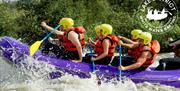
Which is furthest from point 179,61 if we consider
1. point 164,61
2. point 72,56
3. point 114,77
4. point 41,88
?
point 41,88

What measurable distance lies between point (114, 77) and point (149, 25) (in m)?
10.8

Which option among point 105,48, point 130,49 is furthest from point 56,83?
point 130,49

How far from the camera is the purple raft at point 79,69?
277 inches

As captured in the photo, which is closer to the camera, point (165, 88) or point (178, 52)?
point (165, 88)

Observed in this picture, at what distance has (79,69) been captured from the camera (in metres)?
7.04

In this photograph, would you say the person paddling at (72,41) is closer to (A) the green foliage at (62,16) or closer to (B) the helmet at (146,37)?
(B) the helmet at (146,37)

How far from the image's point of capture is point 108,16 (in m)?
18.7

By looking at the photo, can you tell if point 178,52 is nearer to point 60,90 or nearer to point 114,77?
point 114,77

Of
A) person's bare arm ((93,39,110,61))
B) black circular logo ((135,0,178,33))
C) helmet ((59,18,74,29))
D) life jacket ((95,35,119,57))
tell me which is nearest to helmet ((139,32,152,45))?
life jacket ((95,35,119,57))

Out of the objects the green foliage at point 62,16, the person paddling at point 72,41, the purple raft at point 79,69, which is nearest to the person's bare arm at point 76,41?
the person paddling at point 72,41

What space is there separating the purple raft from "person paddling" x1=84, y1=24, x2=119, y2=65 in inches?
7.4

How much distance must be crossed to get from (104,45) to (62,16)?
32.4 feet

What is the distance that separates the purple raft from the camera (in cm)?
703

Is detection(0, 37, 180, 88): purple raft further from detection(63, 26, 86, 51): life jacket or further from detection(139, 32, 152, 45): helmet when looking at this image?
detection(139, 32, 152, 45): helmet
